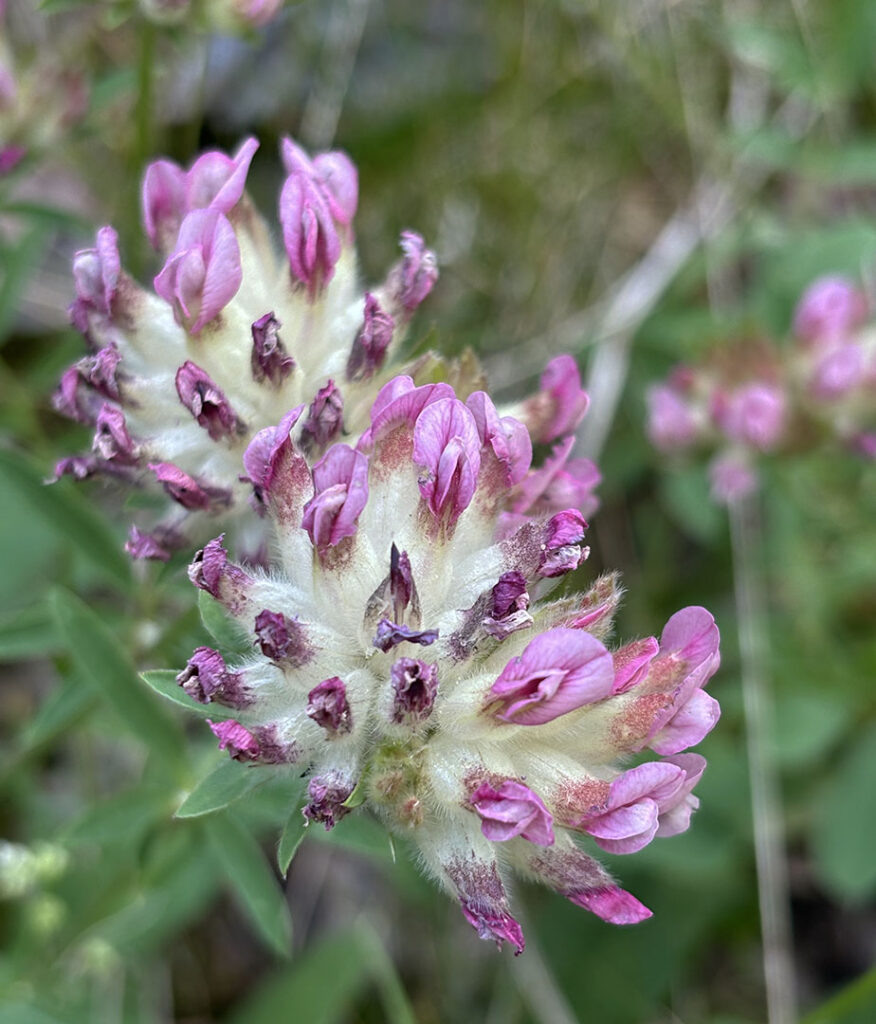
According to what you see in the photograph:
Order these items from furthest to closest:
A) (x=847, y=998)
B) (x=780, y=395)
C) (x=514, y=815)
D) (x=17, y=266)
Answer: (x=780, y=395), (x=17, y=266), (x=847, y=998), (x=514, y=815)

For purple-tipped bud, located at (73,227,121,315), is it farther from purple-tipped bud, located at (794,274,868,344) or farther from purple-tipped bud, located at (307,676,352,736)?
purple-tipped bud, located at (794,274,868,344)

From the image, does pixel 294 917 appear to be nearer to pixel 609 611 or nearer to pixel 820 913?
pixel 820 913

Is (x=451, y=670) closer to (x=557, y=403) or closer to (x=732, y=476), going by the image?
(x=557, y=403)

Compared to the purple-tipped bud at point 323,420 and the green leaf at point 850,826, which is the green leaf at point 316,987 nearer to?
the green leaf at point 850,826

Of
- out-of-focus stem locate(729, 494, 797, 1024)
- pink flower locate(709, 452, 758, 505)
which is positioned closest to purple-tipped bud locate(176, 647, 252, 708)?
→ out-of-focus stem locate(729, 494, 797, 1024)

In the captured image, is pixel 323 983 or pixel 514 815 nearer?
pixel 514 815

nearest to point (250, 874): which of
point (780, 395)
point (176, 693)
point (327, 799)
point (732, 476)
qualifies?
point (176, 693)
